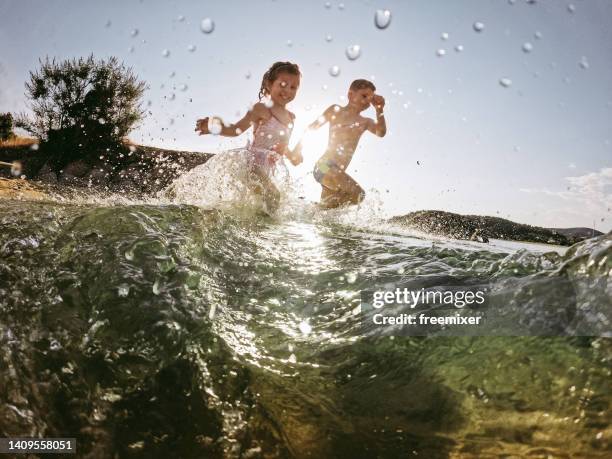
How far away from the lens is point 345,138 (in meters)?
6.64

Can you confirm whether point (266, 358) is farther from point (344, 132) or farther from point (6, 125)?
point (6, 125)

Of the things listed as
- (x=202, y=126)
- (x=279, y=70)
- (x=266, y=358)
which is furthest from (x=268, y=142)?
(x=266, y=358)

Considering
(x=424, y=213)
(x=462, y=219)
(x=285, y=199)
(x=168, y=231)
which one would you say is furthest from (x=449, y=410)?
(x=462, y=219)

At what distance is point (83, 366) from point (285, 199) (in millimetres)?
4009

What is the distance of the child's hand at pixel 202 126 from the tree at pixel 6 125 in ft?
56.1

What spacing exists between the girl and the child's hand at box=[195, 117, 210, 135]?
2.56 feet

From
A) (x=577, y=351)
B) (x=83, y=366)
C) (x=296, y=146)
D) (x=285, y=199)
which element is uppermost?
(x=296, y=146)

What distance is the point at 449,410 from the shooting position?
1.45m

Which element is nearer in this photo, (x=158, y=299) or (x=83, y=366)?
(x=83, y=366)

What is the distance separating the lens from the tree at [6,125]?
16.8 meters

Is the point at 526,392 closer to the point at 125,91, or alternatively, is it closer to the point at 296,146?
the point at 296,146

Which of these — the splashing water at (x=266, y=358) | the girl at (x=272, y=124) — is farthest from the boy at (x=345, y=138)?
the splashing water at (x=266, y=358)

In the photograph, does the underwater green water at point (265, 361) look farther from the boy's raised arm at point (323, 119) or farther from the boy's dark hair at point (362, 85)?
the boy's dark hair at point (362, 85)

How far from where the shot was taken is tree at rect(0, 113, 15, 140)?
16766 mm
